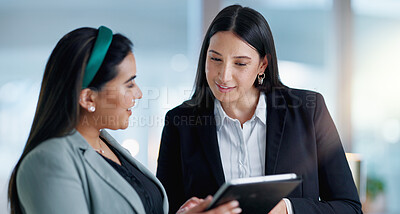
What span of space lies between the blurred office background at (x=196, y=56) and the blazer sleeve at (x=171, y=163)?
3.73ft

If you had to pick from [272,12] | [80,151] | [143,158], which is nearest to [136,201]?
[80,151]

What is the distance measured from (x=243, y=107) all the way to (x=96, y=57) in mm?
745

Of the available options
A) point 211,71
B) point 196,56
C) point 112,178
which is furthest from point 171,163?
point 196,56

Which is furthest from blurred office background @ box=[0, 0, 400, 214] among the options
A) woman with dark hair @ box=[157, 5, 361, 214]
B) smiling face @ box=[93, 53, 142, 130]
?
smiling face @ box=[93, 53, 142, 130]

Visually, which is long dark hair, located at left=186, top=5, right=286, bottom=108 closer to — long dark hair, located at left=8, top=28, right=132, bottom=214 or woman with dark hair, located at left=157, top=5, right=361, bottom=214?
woman with dark hair, located at left=157, top=5, right=361, bottom=214

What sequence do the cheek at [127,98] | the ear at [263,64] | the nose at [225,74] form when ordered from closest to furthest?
the cheek at [127,98]
the nose at [225,74]
the ear at [263,64]

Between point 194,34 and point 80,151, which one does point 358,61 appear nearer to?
point 194,34

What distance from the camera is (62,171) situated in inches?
43.6

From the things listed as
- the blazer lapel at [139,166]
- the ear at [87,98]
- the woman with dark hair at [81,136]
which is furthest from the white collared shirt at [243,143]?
the ear at [87,98]

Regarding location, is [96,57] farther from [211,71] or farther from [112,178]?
[211,71]

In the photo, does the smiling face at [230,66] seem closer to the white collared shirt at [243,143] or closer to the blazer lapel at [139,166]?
the white collared shirt at [243,143]

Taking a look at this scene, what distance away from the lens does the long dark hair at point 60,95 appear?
1.17 m

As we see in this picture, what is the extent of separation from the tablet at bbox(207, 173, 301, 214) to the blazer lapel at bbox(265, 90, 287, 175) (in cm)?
28

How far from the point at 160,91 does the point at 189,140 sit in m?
1.63
